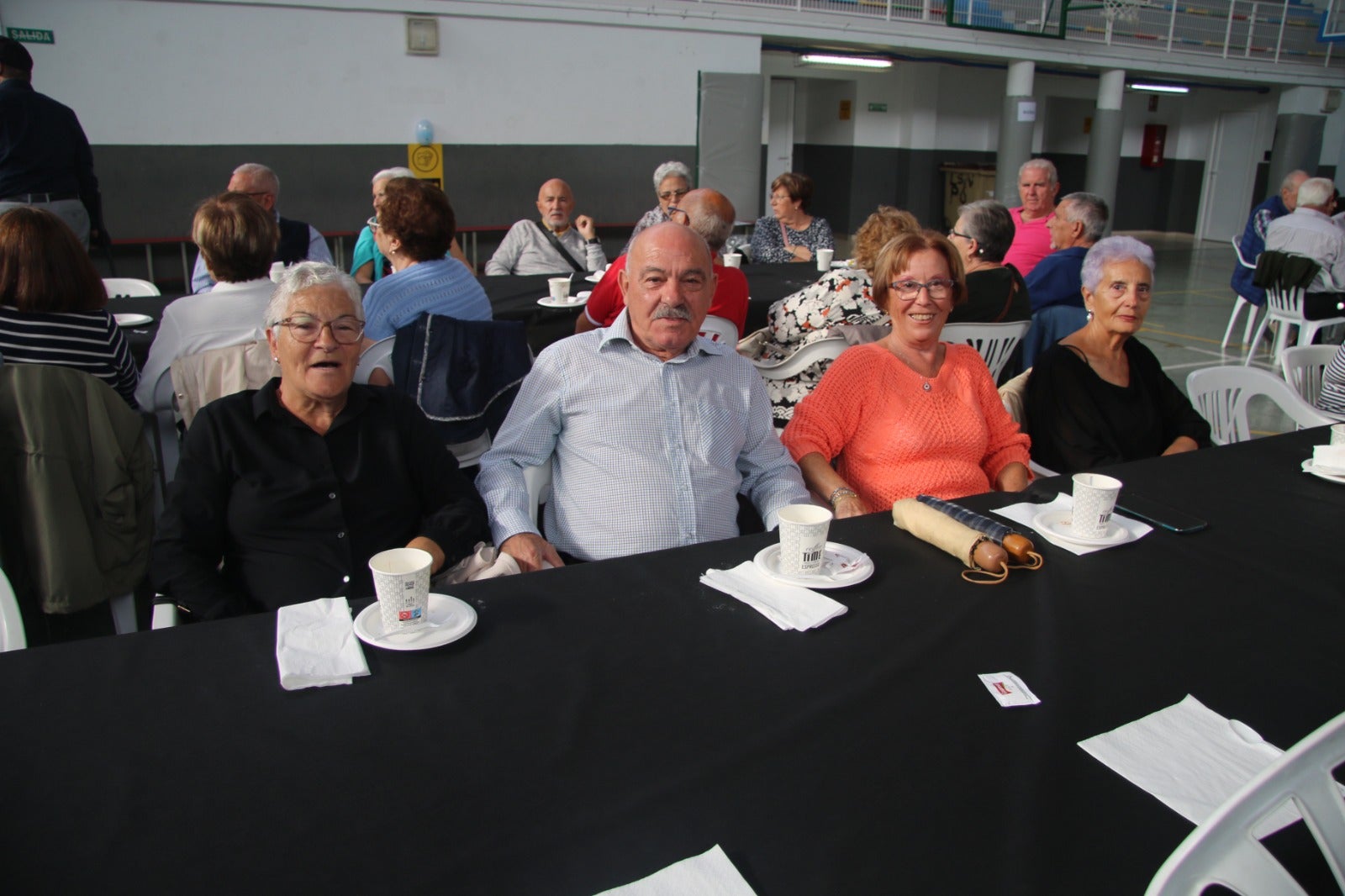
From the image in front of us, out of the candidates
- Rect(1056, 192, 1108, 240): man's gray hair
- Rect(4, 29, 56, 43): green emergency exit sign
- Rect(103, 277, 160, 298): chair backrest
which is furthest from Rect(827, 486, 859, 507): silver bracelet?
Rect(4, 29, 56, 43): green emergency exit sign

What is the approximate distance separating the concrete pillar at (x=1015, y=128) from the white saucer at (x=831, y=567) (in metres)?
11.8

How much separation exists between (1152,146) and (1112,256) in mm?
16662

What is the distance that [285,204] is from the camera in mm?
8406

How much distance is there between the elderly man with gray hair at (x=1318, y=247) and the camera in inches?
251

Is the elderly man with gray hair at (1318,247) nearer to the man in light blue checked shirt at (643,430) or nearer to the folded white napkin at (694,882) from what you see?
the man in light blue checked shirt at (643,430)

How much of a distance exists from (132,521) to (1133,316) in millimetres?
2758

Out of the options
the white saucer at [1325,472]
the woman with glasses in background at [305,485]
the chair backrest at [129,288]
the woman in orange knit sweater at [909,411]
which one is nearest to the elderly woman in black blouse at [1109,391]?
the woman in orange knit sweater at [909,411]

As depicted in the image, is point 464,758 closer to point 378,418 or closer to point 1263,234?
point 378,418

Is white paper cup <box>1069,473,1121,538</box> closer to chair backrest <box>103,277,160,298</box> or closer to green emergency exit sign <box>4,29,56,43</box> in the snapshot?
chair backrest <box>103,277,160,298</box>

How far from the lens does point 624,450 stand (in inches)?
85.7

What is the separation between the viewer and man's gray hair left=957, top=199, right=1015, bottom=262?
401 cm

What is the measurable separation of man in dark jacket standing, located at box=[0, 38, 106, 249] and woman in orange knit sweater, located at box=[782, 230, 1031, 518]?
15.3 feet

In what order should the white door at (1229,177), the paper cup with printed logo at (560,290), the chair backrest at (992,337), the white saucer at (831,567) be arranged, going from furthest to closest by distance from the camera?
1. the white door at (1229,177)
2. the paper cup with printed logo at (560,290)
3. the chair backrest at (992,337)
4. the white saucer at (831,567)

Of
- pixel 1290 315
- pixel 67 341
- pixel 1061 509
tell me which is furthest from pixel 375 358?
pixel 1290 315
